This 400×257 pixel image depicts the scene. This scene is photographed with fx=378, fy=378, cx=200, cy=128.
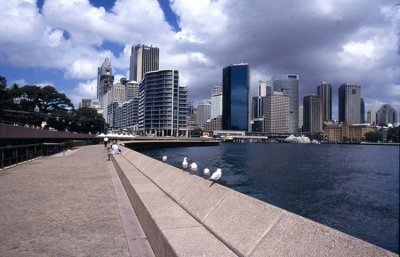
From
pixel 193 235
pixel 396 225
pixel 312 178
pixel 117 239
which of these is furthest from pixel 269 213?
pixel 312 178

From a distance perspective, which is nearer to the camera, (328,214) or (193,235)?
(193,235)

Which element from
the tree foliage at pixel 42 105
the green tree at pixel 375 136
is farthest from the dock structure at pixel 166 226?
the green tree at pixel 375 136

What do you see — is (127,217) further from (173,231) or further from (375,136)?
(375,136)

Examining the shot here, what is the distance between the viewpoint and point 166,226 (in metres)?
5.67

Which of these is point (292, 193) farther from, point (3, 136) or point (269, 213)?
point (269, 213)

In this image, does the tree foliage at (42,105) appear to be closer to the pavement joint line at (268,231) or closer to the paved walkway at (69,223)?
the paved walkway at (69,223)

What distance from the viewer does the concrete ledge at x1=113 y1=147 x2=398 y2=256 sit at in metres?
3.36

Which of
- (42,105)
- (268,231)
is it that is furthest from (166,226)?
(42,105)

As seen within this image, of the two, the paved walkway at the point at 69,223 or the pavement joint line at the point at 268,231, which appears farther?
the paved walkway at the point at 69,223

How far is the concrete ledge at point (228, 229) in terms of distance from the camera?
3357mm

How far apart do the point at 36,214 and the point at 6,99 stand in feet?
283

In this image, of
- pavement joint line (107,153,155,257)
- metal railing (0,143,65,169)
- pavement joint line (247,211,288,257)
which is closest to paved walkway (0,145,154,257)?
pavement joint line (107,153,155,257)

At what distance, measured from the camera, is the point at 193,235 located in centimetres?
516

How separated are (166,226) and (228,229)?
3.79 feet
